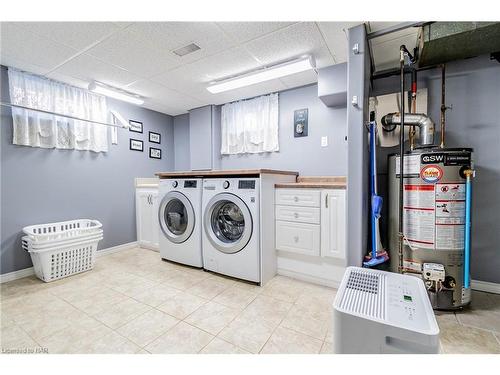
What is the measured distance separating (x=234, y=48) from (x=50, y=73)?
2.07 metres

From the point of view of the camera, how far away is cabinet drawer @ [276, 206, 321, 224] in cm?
197

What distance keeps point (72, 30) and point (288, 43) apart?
172 cm

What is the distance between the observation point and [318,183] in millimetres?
2186

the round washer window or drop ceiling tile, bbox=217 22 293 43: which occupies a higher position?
drop ceiling tile, bbox=217 22 293 43

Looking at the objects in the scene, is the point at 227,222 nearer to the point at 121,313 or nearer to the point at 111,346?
the point at 121,313

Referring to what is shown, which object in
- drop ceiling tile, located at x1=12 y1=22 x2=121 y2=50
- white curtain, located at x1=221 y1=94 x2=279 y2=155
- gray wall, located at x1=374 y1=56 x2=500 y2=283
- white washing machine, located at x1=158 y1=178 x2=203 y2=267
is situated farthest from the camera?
white curtain, located at x1=221 y1=94 x2=279 y2=155

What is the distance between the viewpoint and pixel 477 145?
6.16ft

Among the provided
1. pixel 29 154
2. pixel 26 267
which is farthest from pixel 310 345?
pixel 29 154

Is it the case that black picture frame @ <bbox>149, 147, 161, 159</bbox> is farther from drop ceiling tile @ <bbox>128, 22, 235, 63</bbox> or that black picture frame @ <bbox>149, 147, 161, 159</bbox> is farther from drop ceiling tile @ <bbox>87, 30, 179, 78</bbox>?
drop ceiling tile @ <bbox>128, 22, 235, 63</bbox>

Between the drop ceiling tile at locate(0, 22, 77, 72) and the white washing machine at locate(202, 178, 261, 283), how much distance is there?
1.74 m

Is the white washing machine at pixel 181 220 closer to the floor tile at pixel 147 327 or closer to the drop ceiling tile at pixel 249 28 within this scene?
the floor tile at pixel 147 327

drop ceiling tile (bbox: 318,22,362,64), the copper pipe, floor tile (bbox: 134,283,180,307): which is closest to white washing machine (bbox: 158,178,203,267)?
floor tile (bbox: 134,283,180,307)

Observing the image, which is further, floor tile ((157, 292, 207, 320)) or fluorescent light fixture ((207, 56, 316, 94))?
fluorescent light fixture ((207, 56, 316, 94))

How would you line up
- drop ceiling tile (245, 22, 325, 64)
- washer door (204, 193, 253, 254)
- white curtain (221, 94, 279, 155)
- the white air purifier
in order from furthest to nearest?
white curtain (221, 94, 279, 155)
washer door (204, 193, 253, 254)
drop ceiling tile (245, 22, 325, 64)
the white air purifier
